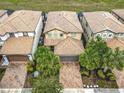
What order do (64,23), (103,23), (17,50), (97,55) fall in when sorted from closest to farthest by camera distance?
(97,55) < (17,50) < (103,23) < (64,23)

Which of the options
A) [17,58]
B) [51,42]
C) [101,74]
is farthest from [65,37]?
[101,74]

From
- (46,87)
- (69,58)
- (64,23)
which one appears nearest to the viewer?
(46,87)

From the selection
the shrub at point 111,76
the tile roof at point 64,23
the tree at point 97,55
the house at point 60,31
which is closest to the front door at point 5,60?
the house at point 60,31

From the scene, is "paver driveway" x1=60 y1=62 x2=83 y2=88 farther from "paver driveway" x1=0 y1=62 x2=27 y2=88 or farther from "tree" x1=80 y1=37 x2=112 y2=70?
"paver driveway" x1=0 y1=62 x2=27 y2=88

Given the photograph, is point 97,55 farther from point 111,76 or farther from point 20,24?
point 20,24

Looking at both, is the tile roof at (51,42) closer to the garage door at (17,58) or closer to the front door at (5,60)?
the garage door at (17,58)

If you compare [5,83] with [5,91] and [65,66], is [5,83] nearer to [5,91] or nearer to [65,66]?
[5,91]
